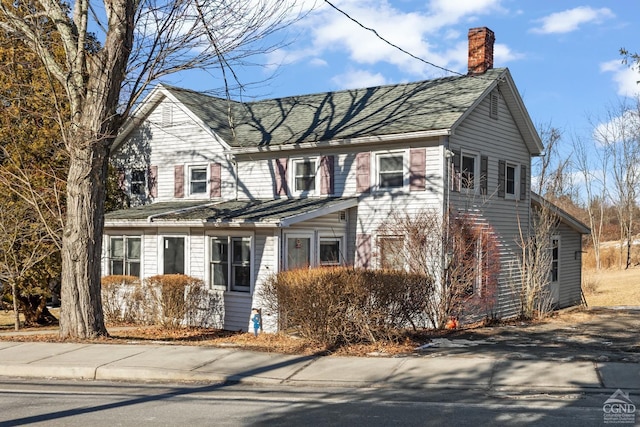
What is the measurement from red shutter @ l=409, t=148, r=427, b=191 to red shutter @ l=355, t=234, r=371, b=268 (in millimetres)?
1958

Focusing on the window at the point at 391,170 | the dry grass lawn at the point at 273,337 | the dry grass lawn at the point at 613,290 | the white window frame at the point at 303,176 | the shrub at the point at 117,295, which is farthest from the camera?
the dry grass lawn at the point at 613,290

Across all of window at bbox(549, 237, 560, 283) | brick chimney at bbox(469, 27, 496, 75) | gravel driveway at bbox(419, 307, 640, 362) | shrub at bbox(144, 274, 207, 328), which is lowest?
gravel driveway at bbox(419, 307, 640, 362)

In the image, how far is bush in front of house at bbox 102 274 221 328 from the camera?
675 inches

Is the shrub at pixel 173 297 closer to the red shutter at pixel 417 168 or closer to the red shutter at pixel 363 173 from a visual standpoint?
the red shutter at pixel 363 173

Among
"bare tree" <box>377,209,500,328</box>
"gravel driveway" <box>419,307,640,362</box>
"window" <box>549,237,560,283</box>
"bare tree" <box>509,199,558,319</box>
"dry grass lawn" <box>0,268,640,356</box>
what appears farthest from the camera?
"window" <box>549,237,560,283</box>

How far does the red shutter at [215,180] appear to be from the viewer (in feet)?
68.9

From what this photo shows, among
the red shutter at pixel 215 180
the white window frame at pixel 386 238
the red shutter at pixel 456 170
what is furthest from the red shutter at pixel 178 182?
the red shutter at pixel 456 170

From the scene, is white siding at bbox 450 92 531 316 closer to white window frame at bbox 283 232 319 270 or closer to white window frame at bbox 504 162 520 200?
white window frame at bbox 504 162 520 200

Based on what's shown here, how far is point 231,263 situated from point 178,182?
531 centimetres

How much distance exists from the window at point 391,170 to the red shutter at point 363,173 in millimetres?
305

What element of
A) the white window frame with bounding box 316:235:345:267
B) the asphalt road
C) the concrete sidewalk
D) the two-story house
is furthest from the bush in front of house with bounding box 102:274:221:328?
the asphalt road

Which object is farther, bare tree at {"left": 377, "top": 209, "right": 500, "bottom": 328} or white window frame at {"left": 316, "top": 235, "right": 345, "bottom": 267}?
white window frame at {"left": 316, "top": 235, "right": 345, "bottom": 267}

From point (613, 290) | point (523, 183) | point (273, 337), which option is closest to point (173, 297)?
point (273, 337)

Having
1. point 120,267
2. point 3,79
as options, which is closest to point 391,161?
point 120,267
